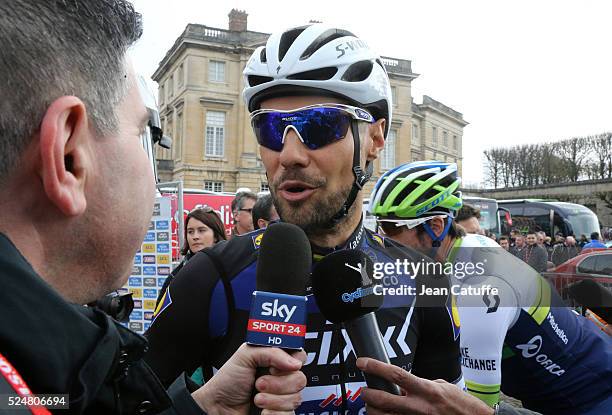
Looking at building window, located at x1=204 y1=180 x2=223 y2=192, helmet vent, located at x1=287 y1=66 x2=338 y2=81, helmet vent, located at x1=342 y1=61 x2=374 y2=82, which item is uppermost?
building window, located at x1=204 y1=180 x2=223 y2=192

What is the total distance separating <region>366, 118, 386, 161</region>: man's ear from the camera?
220cm

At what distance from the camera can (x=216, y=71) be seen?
41.5 m

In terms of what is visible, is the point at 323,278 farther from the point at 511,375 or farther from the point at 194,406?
the point at 511,375

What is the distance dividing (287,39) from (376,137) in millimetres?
588

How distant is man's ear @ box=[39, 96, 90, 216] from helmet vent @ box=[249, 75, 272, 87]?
116cm

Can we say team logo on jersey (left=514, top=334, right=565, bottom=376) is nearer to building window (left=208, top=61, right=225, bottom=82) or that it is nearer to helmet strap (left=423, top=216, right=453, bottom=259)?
helmet strap (left=423, top=216, right=453, bottom=259)

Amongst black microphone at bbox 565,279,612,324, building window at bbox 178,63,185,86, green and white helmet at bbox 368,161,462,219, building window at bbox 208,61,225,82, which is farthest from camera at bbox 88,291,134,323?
→ building window at bbox 178,63,185,86

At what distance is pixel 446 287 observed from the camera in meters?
2.10

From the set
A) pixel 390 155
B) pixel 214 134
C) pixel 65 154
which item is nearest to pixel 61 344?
pixel 65 154

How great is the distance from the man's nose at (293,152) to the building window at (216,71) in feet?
136

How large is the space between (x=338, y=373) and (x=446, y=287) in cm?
65

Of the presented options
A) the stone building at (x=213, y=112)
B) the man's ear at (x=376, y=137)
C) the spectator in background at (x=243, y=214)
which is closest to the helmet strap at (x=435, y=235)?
the man's ear at (x=376, y=137)

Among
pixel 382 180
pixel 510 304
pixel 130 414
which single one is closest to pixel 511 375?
pixel 510 304

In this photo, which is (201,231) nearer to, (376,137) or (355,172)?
(376,137)
